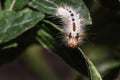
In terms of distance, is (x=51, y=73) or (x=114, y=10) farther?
(x=51, y=73)

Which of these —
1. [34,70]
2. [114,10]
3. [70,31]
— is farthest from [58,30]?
[34,70]

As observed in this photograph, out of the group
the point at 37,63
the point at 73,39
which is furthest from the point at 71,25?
the point at 37,63

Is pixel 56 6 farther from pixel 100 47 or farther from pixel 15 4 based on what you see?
pixel 100 47

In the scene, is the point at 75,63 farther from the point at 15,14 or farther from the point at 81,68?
the point at 15,14

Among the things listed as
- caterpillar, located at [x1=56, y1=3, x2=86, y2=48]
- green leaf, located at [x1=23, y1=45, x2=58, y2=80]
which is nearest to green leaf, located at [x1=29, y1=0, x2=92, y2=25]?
caterpillar, located at [x1=56, y1=3, x2=86, y2=48]

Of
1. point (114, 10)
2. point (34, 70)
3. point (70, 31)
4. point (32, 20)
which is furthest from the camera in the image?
point (34, 70)

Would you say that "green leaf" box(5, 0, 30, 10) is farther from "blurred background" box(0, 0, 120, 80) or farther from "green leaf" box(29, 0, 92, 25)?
"blurred background" box(0, 0, 120, 80)
